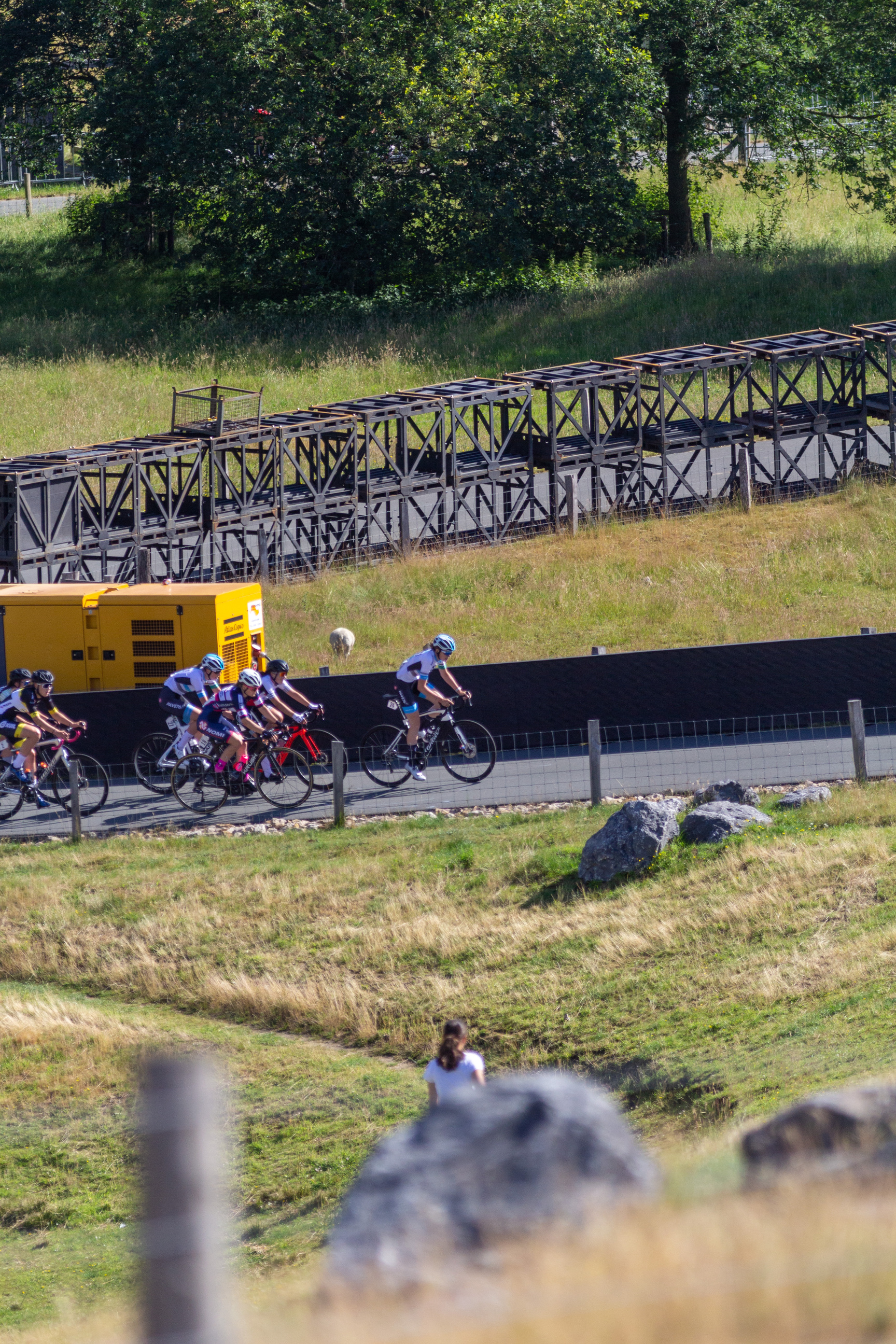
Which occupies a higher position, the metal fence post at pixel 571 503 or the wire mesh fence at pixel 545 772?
the metal fence post at pixel 571 503

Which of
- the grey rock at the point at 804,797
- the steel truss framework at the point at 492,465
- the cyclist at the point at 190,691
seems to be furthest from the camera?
the steel truss framework at the point at 492,465

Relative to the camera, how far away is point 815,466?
42.1 m

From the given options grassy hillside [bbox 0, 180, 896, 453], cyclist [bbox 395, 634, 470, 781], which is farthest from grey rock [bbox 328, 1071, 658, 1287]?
grassy hillside [bbox 0, 180, 896, 453]

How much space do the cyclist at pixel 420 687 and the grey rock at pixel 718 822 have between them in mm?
3925

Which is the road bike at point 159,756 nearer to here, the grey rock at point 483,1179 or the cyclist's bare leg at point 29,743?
Result: the cyclist's bare leg at point 29,743

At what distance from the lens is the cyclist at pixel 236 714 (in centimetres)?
1900

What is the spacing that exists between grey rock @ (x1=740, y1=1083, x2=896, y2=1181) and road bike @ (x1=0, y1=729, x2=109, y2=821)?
52.1 feet

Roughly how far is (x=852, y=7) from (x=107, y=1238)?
53.3 meters

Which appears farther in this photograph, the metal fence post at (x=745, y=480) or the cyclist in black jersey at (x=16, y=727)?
the metal fence post at (x=745, y=480)

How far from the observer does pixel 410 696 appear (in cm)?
1933

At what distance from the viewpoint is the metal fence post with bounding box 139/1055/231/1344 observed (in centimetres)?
285

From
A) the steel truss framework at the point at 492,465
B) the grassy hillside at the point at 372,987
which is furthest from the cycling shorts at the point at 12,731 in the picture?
the steel truss framework at the point at 492,465

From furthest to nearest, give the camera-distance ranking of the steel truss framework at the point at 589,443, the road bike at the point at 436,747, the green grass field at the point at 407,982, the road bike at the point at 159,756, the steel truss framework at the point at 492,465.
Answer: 1. the steel truss framework at the point at 589,443
2. the steel truss framework at the point at 492,465
3. the road bike at the point at 159,756
4. the road bike at the point at 436,747
5. the green grass field at the point at 407,982

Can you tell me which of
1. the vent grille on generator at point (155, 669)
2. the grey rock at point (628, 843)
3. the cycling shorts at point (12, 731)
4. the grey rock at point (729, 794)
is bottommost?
the grey rock at point (628, 843)
